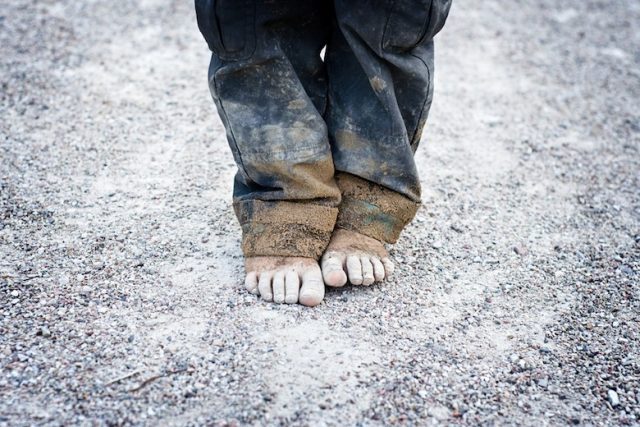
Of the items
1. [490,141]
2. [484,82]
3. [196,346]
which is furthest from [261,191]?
[484,82]

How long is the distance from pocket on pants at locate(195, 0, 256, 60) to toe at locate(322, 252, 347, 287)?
0.55 metres

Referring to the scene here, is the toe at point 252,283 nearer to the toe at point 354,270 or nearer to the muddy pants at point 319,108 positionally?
the muddy pants at point 319,108

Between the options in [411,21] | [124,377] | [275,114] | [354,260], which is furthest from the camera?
[354,260]

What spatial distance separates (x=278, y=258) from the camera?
1773 millimetres

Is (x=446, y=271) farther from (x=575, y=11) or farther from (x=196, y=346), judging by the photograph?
(x=575, y=11)

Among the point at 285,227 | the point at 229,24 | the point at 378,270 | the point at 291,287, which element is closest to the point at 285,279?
the point at 291,287

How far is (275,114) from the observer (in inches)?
65.2

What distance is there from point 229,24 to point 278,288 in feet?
2.08

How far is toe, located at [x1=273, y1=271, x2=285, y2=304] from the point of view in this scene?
1683 millimetres

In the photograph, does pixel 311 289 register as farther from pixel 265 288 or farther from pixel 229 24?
pixel 229 24

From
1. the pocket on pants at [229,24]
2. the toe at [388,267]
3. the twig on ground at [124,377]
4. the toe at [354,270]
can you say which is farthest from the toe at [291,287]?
the pocket on pants at [229,24]

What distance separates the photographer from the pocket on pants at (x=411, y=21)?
1.54 m

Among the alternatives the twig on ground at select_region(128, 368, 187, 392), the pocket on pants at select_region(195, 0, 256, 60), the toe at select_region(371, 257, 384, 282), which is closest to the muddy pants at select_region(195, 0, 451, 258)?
the pocket on pants at select_region(195, 0, 256, 60)

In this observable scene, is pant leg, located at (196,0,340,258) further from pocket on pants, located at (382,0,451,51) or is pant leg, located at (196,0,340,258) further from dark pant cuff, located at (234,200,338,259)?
pocket on pants, located at (382,0,451,51)
